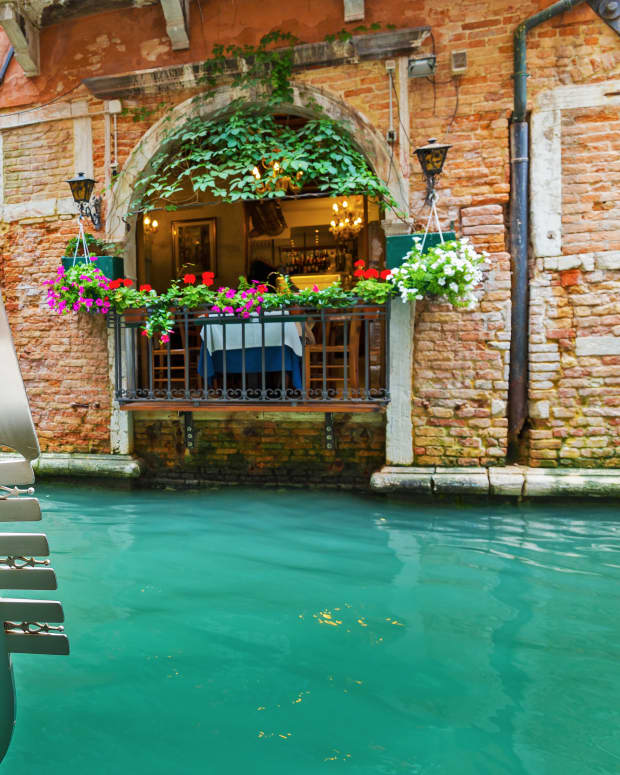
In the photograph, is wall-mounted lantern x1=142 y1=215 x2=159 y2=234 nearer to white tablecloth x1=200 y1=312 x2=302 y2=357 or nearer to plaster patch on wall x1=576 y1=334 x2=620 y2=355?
white tablecloth x1=200 y1=312 x2=302 y2=357

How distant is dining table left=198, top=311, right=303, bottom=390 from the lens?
15.3 ft

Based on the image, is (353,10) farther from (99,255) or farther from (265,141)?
(99,255)

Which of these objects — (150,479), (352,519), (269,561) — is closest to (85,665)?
(269,561)

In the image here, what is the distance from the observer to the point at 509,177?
4.38 m

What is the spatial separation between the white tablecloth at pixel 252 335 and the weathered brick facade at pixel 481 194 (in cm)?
75

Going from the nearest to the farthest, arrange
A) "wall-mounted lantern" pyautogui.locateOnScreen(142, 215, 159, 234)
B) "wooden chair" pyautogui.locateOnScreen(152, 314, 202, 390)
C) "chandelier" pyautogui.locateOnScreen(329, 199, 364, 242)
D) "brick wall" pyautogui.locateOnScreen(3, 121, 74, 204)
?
1. "brick wall" pyautogui.locateOnScreen(3, 121, 74, 204)
2. "wooden chair" pyautogui.locateOnScreen(152, 314, 202, 390)
3. "chandelier" pyautogui.locateOnScreen(329, 199, 364, 242)
4. "wall-mounted lantern" pyautogui.locateOnScreen(142, 215, 159, 234)

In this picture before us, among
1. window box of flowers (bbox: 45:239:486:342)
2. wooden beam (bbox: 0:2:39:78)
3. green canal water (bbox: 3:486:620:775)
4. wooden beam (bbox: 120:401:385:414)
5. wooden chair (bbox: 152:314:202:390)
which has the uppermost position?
wooden beam (bbox: 0:2:39:78)

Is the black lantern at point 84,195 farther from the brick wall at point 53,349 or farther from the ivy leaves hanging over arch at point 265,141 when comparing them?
the ivy leaves hanging over arch at point 265,141

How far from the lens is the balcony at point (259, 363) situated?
452cm

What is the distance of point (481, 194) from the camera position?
14.5 feet

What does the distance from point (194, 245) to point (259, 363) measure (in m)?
3.78

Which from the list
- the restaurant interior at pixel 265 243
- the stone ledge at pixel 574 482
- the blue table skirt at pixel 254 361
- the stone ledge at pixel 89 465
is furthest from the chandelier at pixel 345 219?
the stone ledge at pixel 574 482

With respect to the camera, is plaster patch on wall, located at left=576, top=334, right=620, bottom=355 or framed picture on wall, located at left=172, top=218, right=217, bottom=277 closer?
plaster patch on wall, located at left=576, top=334, right=620, bottom=355

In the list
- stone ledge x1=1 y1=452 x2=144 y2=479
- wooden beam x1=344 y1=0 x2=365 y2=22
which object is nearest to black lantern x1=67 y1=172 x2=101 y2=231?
stone ledge x1=1 y1=452 x2=144 y2=479
